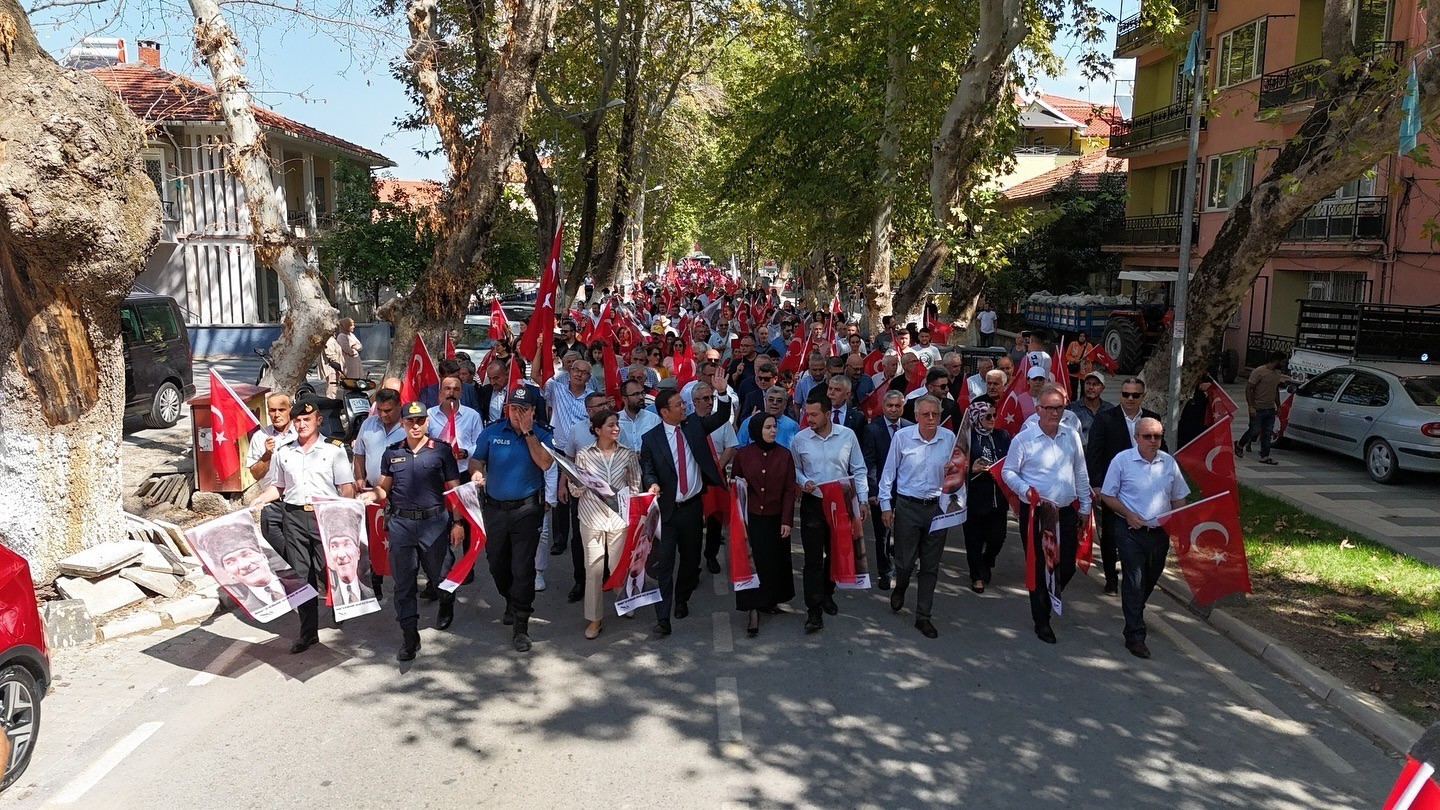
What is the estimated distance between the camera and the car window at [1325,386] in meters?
14.2

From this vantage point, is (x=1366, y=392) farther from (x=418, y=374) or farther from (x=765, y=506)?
(x=418, y=374)

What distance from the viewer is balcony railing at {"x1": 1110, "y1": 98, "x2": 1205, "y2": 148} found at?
2720cm

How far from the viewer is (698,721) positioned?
6039 millimetres

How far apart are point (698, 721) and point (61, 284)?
5.55m

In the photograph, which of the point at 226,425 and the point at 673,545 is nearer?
the point at 673,545

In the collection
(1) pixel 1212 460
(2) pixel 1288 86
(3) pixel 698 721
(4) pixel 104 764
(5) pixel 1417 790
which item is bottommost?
(4) pixel 104 764

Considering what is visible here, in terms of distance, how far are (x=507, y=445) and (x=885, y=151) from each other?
48.1ft

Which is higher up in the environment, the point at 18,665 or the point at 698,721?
the point at 18,665

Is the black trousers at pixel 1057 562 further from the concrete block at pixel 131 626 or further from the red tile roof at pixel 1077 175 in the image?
the red tile roof at pixel 1077 175

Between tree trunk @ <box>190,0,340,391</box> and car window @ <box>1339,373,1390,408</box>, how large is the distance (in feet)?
40.4

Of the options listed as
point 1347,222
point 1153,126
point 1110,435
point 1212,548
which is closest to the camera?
point 1212,548

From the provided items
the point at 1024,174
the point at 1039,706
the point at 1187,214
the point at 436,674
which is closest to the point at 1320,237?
the point at 1187,214

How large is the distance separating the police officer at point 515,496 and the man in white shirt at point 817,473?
5.83 ft

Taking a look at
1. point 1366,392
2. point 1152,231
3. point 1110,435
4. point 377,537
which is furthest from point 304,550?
point 1152,231
